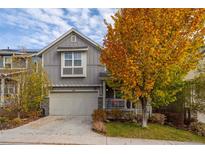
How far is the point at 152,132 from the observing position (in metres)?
11.8

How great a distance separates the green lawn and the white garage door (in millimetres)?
4988

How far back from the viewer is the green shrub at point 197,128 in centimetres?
1194

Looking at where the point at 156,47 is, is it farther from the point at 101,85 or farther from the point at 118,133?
the point at 101,85

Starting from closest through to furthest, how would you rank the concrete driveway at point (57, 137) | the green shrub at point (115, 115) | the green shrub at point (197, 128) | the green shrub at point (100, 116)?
the concrete driveway at point (57, 137) → the green shrub at point (197, 128) → the green shrub at point (100, 116) → the green shrub at point (115, 115)

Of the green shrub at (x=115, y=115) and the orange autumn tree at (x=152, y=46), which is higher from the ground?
the orange autumn tree at (x=152, y=46)

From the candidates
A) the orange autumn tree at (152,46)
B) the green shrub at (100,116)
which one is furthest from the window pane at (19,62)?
the orange autumn tree at (152,46)

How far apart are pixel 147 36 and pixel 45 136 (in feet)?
18.1

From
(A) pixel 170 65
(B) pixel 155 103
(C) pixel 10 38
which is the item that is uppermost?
(C) pixel 10 38

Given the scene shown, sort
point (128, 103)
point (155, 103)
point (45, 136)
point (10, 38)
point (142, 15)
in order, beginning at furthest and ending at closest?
1. point (128, 103)
2. point (10, 38)
3. point (155, 103)
4. point (142, 15)
5. point (45, 136)

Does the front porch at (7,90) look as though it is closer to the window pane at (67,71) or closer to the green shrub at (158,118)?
the window pane at (67,71)

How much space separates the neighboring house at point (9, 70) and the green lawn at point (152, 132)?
614 cm

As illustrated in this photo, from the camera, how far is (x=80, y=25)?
17156mm
